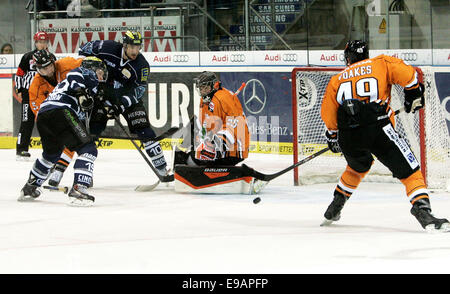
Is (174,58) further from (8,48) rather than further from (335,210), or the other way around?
(335,210)

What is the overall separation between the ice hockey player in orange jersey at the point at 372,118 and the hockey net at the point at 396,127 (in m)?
1.87

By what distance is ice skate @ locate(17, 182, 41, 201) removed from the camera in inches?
232

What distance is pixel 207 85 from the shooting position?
6.30 metres

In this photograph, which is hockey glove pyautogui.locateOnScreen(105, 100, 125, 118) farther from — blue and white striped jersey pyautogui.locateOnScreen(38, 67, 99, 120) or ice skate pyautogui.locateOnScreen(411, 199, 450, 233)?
ice skate pyautogui.locateOnScreen(411, 199, 450, 233)

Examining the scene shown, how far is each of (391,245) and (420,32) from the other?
188 inches

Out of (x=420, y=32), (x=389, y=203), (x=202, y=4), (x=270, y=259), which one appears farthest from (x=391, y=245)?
(x=202, y=4)

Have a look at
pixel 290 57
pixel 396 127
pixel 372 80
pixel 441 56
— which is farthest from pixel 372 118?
pixel 290 57

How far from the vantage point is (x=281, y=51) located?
9211mm

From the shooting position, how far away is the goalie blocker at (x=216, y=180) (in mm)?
6246

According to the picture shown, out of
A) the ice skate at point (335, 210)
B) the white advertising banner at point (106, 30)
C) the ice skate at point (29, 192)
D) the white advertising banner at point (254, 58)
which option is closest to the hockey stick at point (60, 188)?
the ice skate at point (29, 192)

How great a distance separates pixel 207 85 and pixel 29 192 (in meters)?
1.52

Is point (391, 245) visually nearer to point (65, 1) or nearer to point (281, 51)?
point (281, 51)
